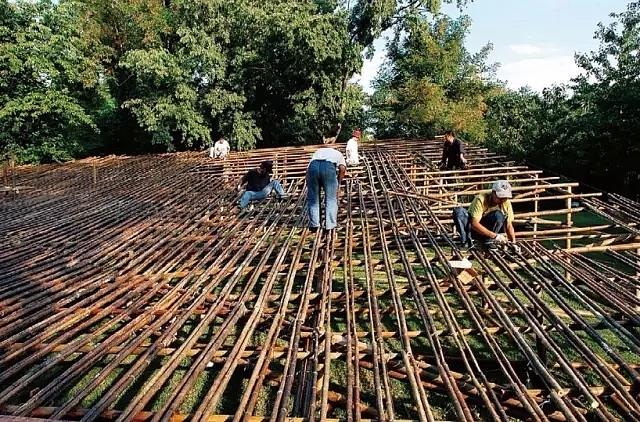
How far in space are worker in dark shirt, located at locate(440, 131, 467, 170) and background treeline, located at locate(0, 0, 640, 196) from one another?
A: 7.35 m

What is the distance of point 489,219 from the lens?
4.24 m

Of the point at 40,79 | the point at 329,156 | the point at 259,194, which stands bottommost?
the point at 259,194

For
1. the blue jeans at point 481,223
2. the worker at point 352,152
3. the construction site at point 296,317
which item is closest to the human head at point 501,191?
the blue jeans at point 481,223

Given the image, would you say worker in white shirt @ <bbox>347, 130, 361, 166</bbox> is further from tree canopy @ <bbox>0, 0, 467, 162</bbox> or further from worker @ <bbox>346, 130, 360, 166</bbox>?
tree canopy @ <bbox>0, 0, 467, 162</bbox>

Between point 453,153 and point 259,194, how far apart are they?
3342mm

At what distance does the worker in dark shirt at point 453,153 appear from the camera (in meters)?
8.12

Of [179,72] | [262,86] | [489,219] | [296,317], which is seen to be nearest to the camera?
[296,317]

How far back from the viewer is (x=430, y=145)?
12.1 m

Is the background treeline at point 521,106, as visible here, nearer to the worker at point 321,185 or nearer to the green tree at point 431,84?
the green tree at point 431,84

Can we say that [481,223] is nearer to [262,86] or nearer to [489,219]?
[489,219]

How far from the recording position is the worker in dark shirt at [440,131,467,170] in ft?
26.6

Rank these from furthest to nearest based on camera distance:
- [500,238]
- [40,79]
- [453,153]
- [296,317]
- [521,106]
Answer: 1. [521,106]
2. [40,79]
3. [453,153]
4. [500,238]
5. [296,317]

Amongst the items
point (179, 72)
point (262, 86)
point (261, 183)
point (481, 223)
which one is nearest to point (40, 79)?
point (179, 72)

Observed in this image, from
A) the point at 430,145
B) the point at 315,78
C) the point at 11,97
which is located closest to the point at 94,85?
the point at 11,97
